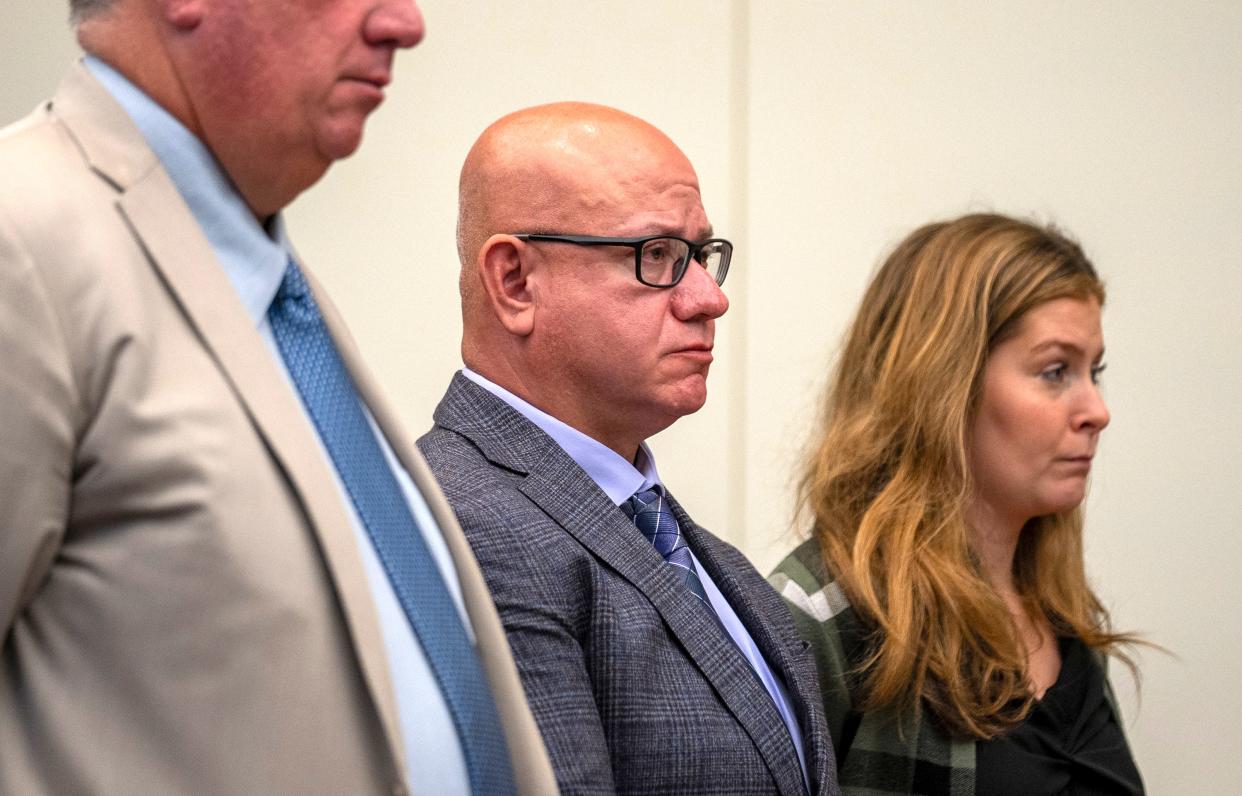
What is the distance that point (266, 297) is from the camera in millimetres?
1071

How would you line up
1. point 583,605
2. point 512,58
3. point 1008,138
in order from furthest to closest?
point 1008,138, point 512,58, point 583,605

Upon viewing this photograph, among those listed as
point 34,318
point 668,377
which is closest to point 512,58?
point 668,377

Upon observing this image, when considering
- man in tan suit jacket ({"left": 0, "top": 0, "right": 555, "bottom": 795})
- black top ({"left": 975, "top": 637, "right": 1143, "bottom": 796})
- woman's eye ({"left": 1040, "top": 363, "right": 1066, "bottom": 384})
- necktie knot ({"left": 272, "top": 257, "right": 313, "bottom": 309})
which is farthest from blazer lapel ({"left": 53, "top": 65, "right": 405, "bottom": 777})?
woman's eye ({"left": 1040, "top": 363, "right": 1066, "bottom": 384})

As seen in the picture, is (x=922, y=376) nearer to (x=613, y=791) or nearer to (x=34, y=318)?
(x=613, y=791)

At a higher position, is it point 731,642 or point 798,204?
point 798,204

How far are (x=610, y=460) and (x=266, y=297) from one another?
752mm

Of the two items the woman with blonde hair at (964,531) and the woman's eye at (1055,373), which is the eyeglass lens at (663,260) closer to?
the woman with blonde hair at (964,531)

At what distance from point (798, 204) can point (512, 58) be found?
2.17 ft

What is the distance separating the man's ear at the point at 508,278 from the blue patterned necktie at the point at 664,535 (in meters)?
0.26

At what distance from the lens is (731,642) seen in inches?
65.4

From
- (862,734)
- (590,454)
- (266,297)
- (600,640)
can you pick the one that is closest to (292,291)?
(266,297)

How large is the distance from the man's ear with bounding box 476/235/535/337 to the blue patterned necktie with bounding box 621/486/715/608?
0.26 metres

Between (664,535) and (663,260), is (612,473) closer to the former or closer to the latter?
(664,535)

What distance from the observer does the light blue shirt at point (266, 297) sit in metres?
1.03
